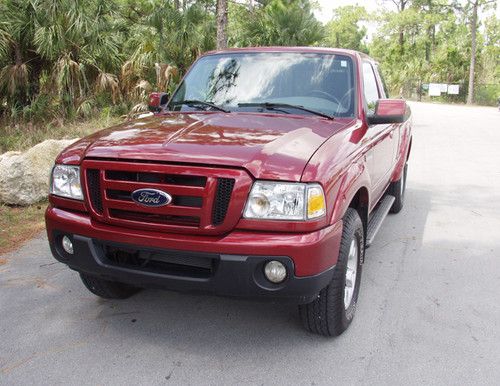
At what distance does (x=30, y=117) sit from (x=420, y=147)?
878 centimetres

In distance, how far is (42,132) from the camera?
981 cm

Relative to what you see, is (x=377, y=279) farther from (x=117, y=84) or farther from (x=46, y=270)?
(x=117, y=84)

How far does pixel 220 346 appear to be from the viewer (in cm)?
314

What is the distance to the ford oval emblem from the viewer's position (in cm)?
274

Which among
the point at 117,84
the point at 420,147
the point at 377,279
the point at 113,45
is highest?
the point at 113,45

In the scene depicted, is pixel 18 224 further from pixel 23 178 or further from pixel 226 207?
pixel 226 207

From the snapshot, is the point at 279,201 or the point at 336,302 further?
the point at 336,302

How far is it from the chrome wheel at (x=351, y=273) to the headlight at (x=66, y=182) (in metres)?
1.76

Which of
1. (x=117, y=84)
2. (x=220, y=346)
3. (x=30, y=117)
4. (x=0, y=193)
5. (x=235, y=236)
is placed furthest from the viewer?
(x=117, y=84)

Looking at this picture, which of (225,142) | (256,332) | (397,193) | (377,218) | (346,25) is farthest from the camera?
(346,25)

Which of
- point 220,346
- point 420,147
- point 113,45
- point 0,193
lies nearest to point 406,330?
point 220,346

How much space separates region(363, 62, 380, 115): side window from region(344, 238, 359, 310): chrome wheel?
1238 mm

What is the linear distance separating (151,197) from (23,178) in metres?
3.99

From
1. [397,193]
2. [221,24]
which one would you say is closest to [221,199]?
[397,193]
